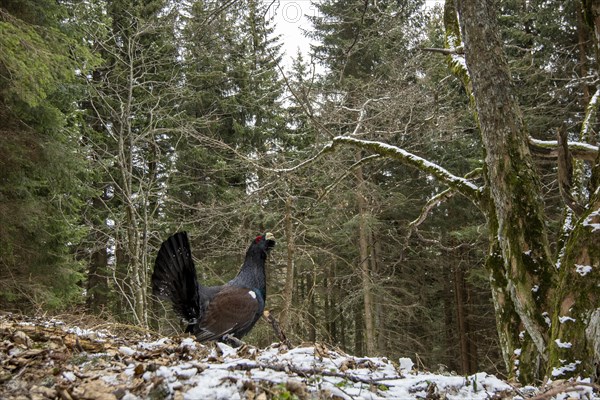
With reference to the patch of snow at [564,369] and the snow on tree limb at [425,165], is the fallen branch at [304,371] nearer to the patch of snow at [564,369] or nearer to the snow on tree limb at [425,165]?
the patch of snow at [564,369]

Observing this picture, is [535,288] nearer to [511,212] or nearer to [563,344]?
[511,212]

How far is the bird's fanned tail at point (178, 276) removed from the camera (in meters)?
5.64

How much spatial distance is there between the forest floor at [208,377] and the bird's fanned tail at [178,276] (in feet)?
8.42

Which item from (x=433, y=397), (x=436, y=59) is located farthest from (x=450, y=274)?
(x=433, y=397)

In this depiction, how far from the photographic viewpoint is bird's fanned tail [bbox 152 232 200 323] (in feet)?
18.5

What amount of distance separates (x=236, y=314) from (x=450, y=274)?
19281 mm

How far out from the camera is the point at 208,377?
6.95ft

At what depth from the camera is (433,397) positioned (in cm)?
Result: 228

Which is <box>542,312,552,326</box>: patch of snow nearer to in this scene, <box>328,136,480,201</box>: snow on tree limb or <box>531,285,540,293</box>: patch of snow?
<box>531,285,540,293</box>: patch of snow

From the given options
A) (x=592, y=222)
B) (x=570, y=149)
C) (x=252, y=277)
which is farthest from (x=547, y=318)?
(x=252, y=277)

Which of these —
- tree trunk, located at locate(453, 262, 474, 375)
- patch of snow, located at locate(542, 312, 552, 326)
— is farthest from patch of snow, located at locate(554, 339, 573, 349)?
tree trunk, located at locate(453, 262, 474, 375)

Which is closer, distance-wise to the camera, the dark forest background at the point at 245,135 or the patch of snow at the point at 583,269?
the patch of snow at the point at 583,269

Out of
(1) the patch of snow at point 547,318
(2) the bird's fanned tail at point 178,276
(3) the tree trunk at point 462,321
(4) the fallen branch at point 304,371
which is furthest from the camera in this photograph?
(3) the tree trunk at point 462,321

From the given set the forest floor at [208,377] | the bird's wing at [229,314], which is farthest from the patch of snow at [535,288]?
the bird's wing at [229,314]
